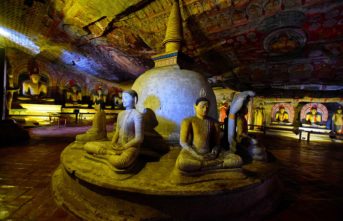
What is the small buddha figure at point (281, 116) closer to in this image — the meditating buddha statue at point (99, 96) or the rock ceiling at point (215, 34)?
the rock ceiling at point (215, 34)

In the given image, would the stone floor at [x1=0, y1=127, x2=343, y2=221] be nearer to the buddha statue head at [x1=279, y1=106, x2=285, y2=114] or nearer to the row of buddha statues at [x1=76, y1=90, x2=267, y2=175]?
the row of buddha statues at [x1=76, y1=90, x2=267, y2=175]

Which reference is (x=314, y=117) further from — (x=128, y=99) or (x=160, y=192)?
(x=160, y=192)

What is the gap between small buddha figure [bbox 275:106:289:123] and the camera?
12.8m

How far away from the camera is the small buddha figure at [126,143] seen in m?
2.31

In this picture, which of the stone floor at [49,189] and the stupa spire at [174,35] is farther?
the stupa spire at [174,35]

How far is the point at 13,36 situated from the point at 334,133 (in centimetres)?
1975

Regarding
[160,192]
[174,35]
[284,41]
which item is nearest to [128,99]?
[160,192]

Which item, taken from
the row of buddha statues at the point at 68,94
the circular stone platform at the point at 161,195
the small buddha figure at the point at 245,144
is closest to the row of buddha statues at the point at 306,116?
the small buddha figure at the point at 245,144

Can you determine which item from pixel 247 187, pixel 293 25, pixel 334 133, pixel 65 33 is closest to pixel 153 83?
pixel 247 187

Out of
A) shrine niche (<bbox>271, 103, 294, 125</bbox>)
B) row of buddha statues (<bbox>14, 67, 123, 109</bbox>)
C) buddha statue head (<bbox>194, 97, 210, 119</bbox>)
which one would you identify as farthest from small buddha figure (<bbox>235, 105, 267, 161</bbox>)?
row of buddha statues (<bbox>14, 67, 123, 109</bbox>)

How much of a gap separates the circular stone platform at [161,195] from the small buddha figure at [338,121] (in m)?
12.2

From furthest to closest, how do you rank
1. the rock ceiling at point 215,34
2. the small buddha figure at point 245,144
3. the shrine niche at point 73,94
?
the shrine niche at point 73,94 → the rock ceiling at point 215,34 → the small buddha figure at point 245,144

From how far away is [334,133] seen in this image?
10422 mm

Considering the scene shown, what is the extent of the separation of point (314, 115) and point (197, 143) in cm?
1319
